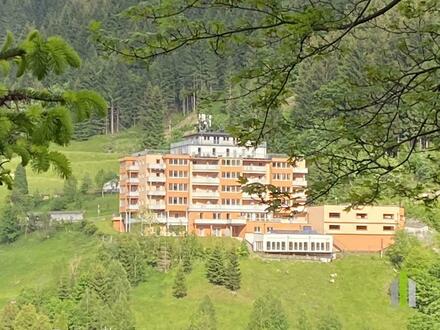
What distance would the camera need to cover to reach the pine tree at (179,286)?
38125 mm

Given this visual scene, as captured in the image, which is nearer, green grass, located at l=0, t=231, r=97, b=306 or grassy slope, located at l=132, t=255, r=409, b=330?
grassy slope, located at l=132, t=255, r=409, b=330

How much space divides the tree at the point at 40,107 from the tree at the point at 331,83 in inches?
42.2

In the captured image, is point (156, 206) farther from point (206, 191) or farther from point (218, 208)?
point (218, 208)

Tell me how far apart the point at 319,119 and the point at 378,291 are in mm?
35584

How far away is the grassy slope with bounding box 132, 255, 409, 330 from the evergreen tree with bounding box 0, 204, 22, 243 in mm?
15178

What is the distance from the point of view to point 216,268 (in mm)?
39562

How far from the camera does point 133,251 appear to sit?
41719 mm

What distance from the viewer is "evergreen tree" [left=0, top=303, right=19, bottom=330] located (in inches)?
1137

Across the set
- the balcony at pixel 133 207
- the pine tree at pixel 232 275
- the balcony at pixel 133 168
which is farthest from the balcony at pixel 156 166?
the pine tree at pixel 232 275

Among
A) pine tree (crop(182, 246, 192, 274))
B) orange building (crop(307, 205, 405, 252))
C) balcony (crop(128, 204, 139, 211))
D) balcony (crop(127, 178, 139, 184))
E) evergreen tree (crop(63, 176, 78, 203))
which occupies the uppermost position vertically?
balcony (crop(127, 178, 139, 184))

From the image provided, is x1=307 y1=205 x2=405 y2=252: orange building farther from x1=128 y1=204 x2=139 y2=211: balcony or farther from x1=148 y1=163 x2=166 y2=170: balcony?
x1=128 y1=204 x2=139 y2=211: balcony

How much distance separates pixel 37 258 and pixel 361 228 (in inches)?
774

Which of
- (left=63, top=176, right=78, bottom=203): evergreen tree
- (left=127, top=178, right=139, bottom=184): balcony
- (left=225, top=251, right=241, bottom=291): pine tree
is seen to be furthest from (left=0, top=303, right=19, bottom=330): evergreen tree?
(left=63, top=176, right=78, bottom=203): evergreen tree

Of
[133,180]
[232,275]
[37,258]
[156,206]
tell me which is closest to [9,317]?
[232,275]
